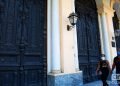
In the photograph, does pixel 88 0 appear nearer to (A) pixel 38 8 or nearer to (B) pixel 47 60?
(A) pixel 38 8

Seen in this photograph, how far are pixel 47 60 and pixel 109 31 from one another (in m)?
5.17

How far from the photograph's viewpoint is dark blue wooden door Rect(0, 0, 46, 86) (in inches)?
211

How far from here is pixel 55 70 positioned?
592 centimetres

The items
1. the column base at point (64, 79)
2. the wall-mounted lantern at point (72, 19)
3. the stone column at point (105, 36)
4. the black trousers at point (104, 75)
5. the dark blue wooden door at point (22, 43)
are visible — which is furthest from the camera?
the stone column at point (105, 36)

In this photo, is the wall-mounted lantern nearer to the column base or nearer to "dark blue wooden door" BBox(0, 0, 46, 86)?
"dark blue wooden door" BBox(0, 0, 46, 86)

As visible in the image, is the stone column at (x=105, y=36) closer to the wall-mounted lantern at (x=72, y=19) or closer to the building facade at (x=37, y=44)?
the building facade at (x=37, y=44)

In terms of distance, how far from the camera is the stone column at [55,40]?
599cm

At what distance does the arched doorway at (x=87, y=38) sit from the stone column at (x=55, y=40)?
219 cm

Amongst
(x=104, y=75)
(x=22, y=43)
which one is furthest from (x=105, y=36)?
(x=22, y=43)

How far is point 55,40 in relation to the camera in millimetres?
6141

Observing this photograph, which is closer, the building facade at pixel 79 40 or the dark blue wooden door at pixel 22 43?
the dark blue wooden door at pixel 22 43

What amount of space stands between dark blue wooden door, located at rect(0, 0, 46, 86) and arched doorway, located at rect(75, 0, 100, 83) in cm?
249

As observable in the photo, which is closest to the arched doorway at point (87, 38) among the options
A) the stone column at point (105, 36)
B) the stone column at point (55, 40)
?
the stone column at point (105, 36)

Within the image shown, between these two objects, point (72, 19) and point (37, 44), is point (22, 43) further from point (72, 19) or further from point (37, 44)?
point (72, 19)
